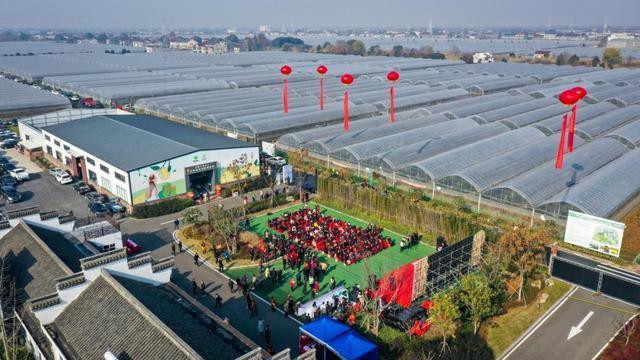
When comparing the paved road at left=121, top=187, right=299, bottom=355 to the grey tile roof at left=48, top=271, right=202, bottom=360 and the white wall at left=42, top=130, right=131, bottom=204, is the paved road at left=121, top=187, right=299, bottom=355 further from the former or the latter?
the grey tile roof at left=48, top=271, right=202, bottom=360

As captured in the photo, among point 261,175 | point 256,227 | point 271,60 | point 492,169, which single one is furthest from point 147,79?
point 492,169

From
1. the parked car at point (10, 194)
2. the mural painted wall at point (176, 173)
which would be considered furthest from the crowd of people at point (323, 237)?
the parked car at point (10, 194)

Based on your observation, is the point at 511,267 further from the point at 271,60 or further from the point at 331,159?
the point at 271,60

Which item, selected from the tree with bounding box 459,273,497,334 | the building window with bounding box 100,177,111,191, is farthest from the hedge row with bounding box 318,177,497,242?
the building window with bounding box 100,177,111,191

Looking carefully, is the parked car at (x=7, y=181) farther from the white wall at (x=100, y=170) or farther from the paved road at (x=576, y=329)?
the paved road at (x=576, y=329)

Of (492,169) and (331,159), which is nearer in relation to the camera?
(492,169)

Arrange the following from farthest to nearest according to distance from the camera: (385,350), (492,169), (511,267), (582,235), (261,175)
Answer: (261,175)
(492,169)
(582,235)
(511,267)
(385,350)

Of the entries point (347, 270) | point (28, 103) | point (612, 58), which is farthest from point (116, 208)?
point (612, 58)
